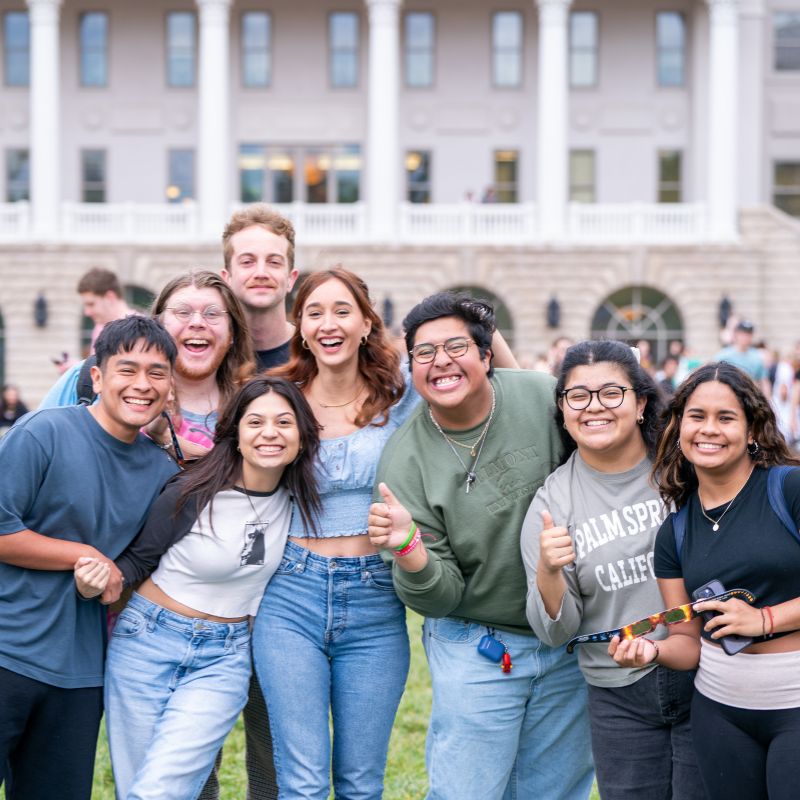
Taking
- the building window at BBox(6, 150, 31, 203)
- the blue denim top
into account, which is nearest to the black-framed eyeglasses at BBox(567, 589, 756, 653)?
the blue denim top

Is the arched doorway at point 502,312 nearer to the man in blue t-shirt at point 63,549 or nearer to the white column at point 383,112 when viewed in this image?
the white column at point 383,112

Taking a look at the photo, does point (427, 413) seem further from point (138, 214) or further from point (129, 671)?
point (138, 214)

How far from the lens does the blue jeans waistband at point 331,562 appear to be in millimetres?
3918

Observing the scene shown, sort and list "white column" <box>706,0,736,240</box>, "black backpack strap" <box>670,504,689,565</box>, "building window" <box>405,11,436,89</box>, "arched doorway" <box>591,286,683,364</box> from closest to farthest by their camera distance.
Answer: "black backpack strap" <box>670,504,689,565</box> → "arched doorway" <box>591,286,683,364</box> → "white column" <box>706,0,736,240</box> → "building window" <box>405,11,436,89</box>

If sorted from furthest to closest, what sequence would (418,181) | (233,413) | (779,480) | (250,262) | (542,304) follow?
(418,181) → (542,304) → (250,262) → (233,413) → (779,480)

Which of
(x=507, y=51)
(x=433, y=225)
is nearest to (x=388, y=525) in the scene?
(x=433, y=225)

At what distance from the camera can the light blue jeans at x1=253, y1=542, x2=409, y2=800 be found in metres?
3.84

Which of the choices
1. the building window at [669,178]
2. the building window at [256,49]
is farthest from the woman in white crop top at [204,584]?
the building window at [669,178]

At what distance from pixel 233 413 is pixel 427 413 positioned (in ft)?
2.34

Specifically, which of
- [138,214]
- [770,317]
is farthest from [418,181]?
[770,317]

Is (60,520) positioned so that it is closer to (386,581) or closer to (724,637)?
(386,581)

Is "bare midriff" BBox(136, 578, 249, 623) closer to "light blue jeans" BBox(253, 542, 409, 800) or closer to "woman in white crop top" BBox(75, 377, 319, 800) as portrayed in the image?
"woman in white crop top" BBox(75, 377, 319, 800)

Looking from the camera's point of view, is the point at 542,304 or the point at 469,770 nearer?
the point at 469,770

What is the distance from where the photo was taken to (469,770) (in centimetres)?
386
